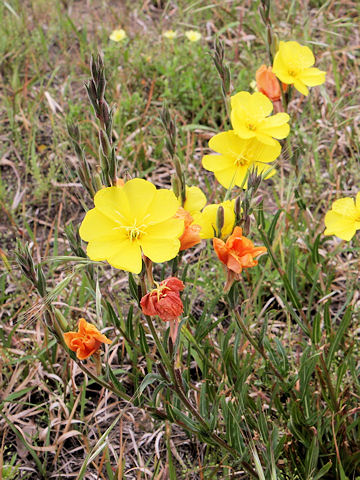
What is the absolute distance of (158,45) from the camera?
3994 millimetres

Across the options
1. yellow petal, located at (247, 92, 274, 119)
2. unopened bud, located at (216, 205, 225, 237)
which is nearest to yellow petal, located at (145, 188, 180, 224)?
unopened bud, located at (216, 205, 225, 237)

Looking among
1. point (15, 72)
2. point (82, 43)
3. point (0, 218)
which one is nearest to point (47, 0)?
point (82, 43)

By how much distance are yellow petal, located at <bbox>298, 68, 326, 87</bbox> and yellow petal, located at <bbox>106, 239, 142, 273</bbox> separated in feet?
3.20

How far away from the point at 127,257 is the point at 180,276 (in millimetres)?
1247

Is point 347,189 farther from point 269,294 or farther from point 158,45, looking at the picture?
point 158,45

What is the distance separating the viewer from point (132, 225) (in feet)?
4.75

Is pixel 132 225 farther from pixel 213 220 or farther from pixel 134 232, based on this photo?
pixel 213 220

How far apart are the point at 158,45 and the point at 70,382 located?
2640 mm

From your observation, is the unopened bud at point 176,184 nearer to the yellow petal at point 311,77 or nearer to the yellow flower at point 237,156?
the yellow flower at point 237,156

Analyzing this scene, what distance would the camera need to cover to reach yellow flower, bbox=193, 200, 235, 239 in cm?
151

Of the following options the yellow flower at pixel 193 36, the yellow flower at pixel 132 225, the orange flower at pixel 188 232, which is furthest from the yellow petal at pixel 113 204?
the yellow flower at pixel 193 36

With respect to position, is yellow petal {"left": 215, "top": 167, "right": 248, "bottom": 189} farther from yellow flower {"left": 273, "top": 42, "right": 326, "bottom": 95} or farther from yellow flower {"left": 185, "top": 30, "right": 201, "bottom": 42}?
yellow flower {"left": 185, "top": 30, "right": 201, "bottom": 42}

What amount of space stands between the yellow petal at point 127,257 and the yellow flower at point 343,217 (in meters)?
0.75

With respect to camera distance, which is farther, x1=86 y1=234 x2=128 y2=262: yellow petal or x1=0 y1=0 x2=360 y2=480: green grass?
x1=0 y1=0 x2=360 y2=480: green grass
